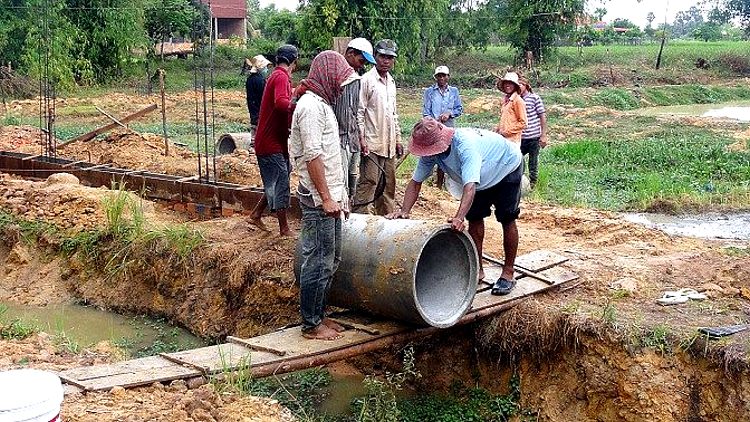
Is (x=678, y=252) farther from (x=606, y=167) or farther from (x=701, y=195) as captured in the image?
(x=606, y=167)

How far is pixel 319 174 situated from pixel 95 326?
13.0 feet

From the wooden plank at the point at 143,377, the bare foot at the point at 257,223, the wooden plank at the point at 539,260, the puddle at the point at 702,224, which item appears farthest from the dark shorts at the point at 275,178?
the puddle at the point at 702,224

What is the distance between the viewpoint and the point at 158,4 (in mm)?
33156

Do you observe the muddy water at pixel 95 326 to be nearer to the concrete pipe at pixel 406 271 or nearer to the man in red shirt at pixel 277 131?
the man in red shirt at pixel 277 131

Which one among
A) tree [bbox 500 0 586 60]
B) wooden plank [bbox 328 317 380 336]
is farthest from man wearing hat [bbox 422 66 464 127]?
tree [bbox 500 0 586 60]

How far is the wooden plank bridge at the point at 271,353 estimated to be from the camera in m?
4.77

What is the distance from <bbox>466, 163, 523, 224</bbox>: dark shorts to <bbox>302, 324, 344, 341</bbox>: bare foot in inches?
64.4

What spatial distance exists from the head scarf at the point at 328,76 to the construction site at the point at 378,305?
1057mm

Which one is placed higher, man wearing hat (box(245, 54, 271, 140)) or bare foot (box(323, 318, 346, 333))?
man wearing hat (box(245, 54, 271, 140))

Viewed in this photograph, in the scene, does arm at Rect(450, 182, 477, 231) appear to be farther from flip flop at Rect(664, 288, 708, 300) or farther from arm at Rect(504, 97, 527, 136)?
arm at Rect(504, 97, 527, 136)

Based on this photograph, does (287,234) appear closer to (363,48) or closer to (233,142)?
(363,48)

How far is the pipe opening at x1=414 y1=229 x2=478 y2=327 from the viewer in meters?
5.77

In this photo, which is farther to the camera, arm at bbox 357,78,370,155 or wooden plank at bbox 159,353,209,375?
arm at bbox 357,78,370,155

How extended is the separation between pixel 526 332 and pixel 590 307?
538 mm
